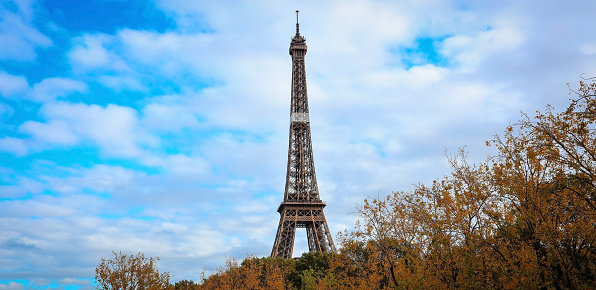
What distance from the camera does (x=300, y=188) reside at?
71.5 metres

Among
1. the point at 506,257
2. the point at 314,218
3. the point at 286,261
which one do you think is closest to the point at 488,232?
the point at 506,257

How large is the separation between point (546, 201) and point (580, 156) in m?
2.04

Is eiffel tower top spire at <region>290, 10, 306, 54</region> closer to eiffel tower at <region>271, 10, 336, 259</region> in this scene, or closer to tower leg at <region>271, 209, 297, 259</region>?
eiffel tower at <region>271, 10, 336, 259</region>

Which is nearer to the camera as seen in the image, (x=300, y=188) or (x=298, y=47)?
(x=300, y=188)

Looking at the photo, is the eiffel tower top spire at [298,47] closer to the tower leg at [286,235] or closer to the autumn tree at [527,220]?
the tower leg at [286,235]

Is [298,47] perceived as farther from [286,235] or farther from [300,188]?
[286,235]

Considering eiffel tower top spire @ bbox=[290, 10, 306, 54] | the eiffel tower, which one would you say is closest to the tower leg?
the eiffel tower

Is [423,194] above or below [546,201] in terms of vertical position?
above

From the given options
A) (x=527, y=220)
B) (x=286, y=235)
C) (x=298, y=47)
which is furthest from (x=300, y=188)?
(x=527, y=220)

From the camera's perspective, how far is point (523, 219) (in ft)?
48.9

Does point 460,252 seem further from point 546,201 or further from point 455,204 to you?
point 546,201

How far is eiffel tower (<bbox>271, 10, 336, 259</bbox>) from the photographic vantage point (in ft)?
221

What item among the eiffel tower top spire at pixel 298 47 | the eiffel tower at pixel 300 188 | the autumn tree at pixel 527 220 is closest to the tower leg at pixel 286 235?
the eiffel tower at pixel 300 188

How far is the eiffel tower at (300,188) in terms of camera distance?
2655 inches
